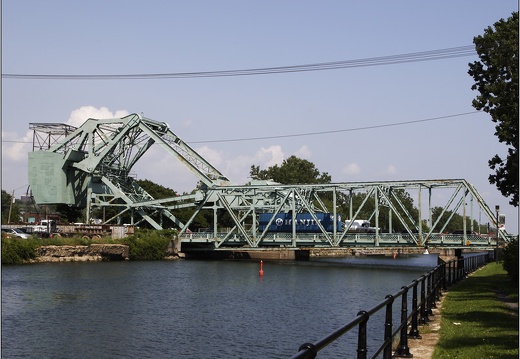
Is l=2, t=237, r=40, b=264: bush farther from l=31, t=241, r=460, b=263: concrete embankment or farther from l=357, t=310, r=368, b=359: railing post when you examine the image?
l=357, t=310, r=368, b=359: railing post

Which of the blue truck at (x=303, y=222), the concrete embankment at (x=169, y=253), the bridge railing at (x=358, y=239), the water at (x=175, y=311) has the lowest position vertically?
the water at (x=175, y=311)

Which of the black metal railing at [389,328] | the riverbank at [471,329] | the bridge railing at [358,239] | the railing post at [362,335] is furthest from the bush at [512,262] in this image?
the bridge railing at [358,239]

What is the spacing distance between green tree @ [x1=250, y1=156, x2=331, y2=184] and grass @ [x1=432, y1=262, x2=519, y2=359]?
465 ft

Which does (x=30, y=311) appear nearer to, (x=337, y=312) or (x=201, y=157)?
(x=337, y=312)

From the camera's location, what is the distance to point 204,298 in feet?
140

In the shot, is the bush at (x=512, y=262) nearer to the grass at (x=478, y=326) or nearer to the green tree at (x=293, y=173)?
the grass at (x=478, y=326)

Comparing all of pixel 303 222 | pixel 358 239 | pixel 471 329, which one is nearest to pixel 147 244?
pixel 303 222

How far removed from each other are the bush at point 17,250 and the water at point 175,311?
23.4ft

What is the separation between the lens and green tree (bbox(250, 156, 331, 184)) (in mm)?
171625

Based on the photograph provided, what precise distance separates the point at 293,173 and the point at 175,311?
136 m

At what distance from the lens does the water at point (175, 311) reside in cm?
2552

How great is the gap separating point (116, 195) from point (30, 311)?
60.7 meters

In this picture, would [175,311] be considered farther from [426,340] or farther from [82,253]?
[82,253]

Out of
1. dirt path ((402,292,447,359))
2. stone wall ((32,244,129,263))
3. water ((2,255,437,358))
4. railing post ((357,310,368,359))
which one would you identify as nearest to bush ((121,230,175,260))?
stone wall ((32,244,129,263))
